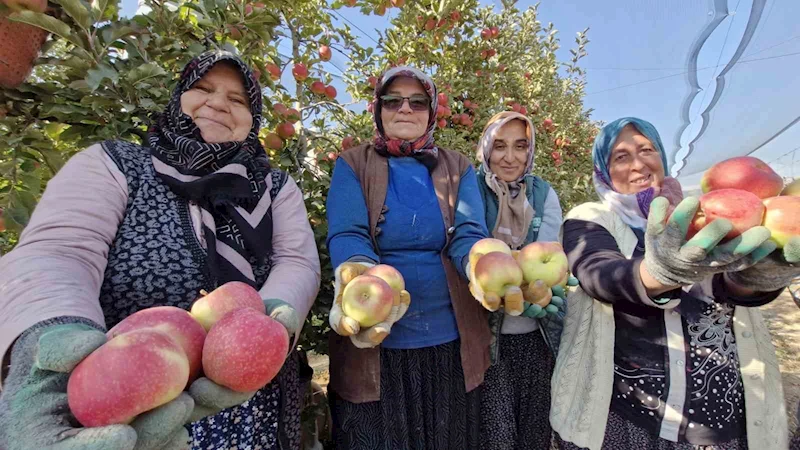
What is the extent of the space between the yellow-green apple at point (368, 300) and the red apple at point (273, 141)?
1121 mm

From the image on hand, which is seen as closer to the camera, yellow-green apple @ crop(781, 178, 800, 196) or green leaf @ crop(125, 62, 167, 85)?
yellow-green apple @ crop(781, 178, 800, 196)

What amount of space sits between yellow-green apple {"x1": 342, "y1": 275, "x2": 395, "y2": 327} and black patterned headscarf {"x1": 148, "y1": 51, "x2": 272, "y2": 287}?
29 cm

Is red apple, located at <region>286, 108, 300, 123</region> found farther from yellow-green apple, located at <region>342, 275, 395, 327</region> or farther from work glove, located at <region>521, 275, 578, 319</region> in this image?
work glove, located at <region>521, 275, 578, 319</region>

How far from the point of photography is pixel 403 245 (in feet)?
4.53

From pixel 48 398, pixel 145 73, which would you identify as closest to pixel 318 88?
A: pixel 145 73

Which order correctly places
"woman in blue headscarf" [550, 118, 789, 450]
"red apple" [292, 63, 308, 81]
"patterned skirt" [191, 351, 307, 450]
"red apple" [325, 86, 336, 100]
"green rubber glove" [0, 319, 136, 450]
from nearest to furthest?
"green rubber glove" [0, 319, 136, 450] → "patterned skirt" [191, 351, 307, 450] → "woman in blue headscarf" [550, 118, 789, 450] → "red apple" [292, 63, 308, 81] → "red apple" [325, 86, 336, 100]

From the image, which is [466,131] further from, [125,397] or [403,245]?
[125,397]

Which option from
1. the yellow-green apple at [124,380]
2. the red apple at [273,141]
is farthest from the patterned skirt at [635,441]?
the red apple at [273,141]

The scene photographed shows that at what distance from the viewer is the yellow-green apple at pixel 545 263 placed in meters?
1.24

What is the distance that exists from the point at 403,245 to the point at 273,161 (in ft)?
3.10

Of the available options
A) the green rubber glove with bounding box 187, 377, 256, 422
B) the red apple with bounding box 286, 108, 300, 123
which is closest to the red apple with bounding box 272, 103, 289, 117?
the red apple with bounding box 286, 108, 300, 123

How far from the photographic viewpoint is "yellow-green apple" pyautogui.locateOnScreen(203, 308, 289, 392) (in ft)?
2.36

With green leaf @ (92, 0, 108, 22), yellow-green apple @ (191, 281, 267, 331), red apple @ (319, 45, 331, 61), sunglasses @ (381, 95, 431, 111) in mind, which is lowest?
yellow-green apple @ (191, 281, 267, 331)

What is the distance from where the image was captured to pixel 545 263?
1274mm
